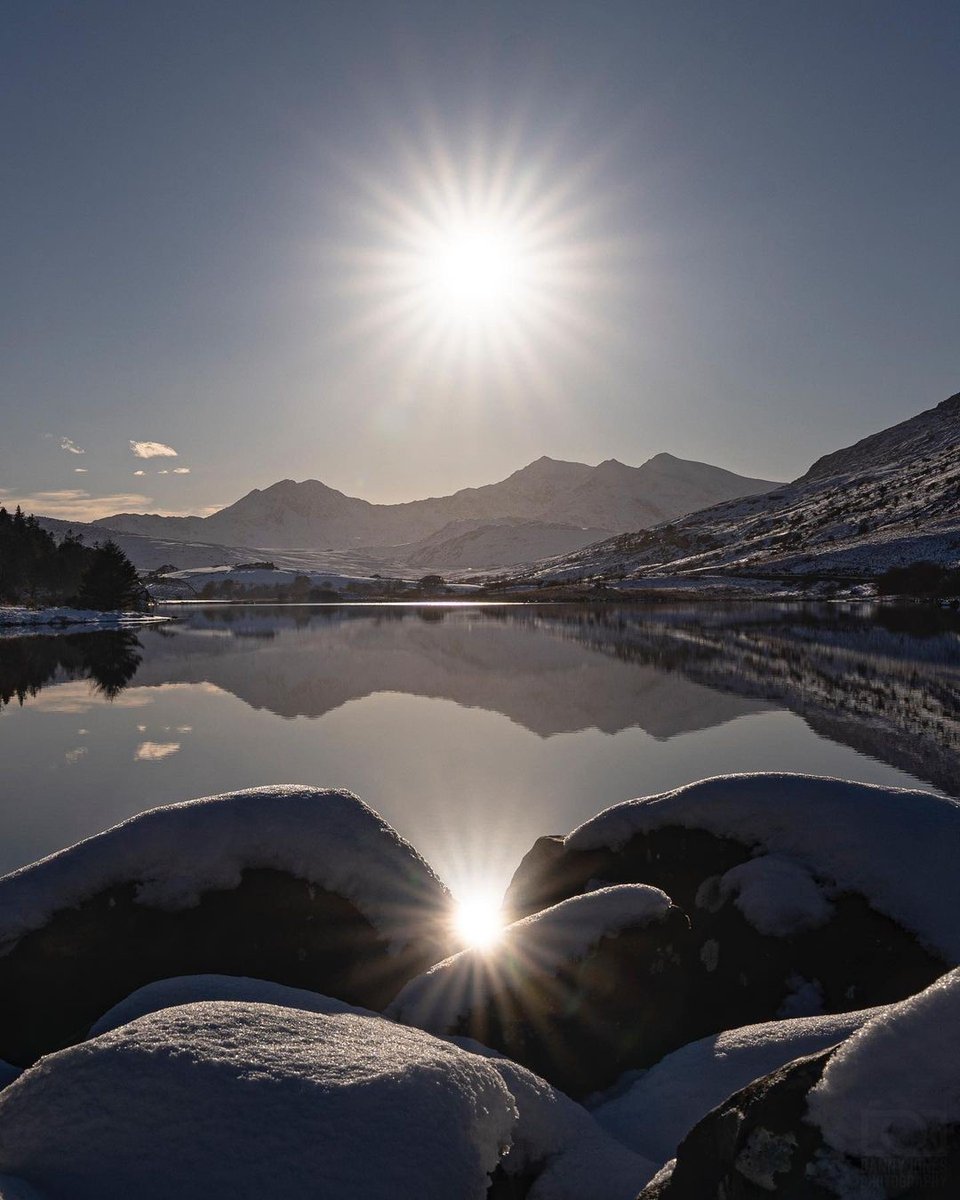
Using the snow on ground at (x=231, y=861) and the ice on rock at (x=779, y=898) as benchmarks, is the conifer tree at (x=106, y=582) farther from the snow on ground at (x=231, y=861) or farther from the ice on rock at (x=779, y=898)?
the ice on rock at (x=779, y=898)

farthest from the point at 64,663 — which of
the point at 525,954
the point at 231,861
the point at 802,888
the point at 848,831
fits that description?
the point at 848,831

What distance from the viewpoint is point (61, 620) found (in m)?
97.9

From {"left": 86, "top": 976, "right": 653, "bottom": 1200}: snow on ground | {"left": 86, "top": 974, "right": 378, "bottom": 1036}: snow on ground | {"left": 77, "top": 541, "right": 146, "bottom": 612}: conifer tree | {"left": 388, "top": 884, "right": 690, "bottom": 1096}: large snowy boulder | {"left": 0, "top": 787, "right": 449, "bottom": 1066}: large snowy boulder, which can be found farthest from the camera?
{"left": 77, "top": 541, "right": 146, "bottom": 612}: conifer tree

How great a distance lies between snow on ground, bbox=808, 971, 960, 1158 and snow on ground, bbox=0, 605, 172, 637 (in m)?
93.2

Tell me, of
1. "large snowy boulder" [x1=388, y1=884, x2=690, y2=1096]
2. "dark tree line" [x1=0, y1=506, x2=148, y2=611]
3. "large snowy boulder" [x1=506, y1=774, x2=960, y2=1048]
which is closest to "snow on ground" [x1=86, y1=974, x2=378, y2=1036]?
"large snowy boulder" [x1=388, y1=884, x2=690, y2=1096]

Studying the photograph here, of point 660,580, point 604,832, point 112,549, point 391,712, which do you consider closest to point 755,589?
point 660,580

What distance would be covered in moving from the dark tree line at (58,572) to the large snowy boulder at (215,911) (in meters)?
111

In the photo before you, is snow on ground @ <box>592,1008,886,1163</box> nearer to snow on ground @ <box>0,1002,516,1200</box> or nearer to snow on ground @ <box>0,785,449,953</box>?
snow on ground @ <box>0,1002,516,1200</box>

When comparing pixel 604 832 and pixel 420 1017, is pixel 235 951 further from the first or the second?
pixel 604 832

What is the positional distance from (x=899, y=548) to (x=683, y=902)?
175 meters

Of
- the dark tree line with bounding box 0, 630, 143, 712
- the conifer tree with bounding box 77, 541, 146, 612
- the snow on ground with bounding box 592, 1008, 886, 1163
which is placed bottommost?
the dark tree line with bounding box 0, 630, 143, 712

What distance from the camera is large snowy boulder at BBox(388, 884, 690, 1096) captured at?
21.9 feet

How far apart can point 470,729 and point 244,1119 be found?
83.8 ft

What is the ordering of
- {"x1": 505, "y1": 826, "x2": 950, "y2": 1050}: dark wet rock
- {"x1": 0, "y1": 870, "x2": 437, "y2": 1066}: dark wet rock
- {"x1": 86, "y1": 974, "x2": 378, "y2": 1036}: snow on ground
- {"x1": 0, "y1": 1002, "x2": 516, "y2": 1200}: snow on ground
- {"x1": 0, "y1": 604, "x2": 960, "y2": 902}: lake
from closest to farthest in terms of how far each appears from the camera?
1. {"x1": 0, "y1": 1002, "x2": 516, "y2": 1200}: snow on ground
2. {"x1": 86, "y1": 974, "x2": 378, "y2": 1036}: snow on ground
3. {"x1": 505, "y1": 826, "x2": 950, "y2": 1050}: dark wet rock
4. {"x1": 0, "y1": 870, "x2": 437, "y2": 1066}: dark wet rock
5. {"x1": 0, "y1": 604, "x2": 960, "y2": 902}: lake
